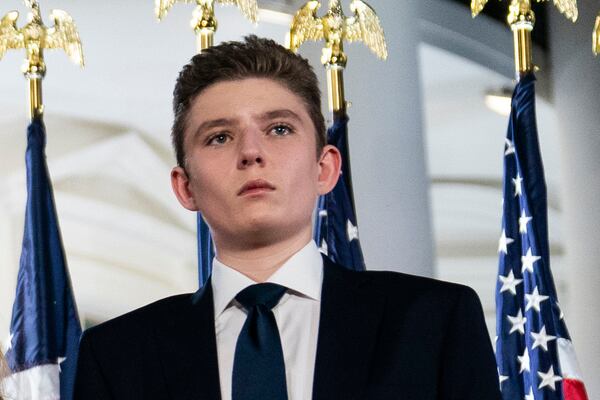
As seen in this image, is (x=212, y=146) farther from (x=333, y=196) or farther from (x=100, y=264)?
(x=100, y=264)

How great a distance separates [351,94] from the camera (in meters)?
Answer: 5.09

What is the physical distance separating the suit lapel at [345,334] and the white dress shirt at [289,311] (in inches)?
1.2

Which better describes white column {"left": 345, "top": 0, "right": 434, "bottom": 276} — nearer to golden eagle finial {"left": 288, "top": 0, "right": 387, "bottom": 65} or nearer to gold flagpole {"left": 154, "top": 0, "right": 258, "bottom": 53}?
golden eagle finial {"left": 288, "top": 0, "right": 387, "bottom": 65}

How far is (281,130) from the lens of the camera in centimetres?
221

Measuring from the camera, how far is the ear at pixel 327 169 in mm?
2305

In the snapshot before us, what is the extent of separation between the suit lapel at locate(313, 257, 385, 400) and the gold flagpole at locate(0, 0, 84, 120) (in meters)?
2.33

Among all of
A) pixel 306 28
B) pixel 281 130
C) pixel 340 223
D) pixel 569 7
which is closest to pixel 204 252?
pixel 340 223

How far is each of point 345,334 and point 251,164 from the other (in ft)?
1.08

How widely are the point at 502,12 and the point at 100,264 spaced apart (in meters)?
2.01

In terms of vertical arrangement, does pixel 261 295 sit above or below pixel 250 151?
below

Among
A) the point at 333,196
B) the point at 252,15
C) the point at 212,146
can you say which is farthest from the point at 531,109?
the point at 212,146

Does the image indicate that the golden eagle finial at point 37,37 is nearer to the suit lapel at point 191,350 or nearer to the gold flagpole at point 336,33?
the gold flagpole at point 336,33

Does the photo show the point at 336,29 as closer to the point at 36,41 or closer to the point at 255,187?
the point at 36,41

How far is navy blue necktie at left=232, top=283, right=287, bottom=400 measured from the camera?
2008mm
